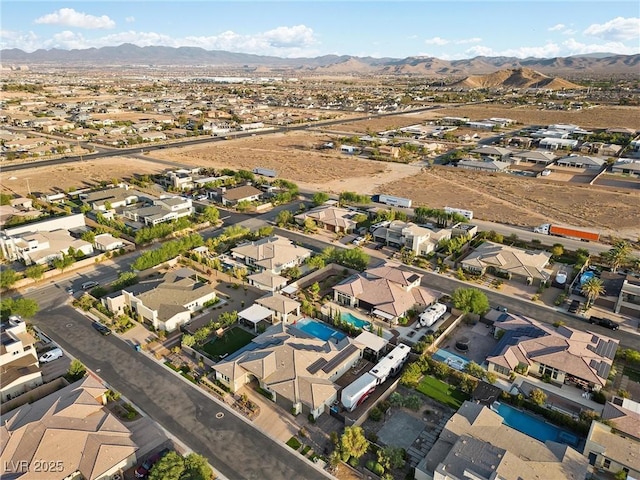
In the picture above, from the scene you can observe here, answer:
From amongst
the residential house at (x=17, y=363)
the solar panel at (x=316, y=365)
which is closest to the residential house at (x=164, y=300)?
the residential house at (x=17, y=363)

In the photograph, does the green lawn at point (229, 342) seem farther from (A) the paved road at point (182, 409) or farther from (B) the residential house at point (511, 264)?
(B) the residential house at point (511, 264)

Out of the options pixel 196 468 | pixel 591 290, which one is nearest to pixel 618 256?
pixel 591 290

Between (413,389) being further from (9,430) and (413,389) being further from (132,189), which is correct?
(132,189)

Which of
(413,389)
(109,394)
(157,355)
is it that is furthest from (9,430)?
(413,389)

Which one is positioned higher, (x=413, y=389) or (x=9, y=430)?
(x=9, y=430)

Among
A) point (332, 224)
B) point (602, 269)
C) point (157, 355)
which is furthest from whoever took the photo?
point (332, 224)
